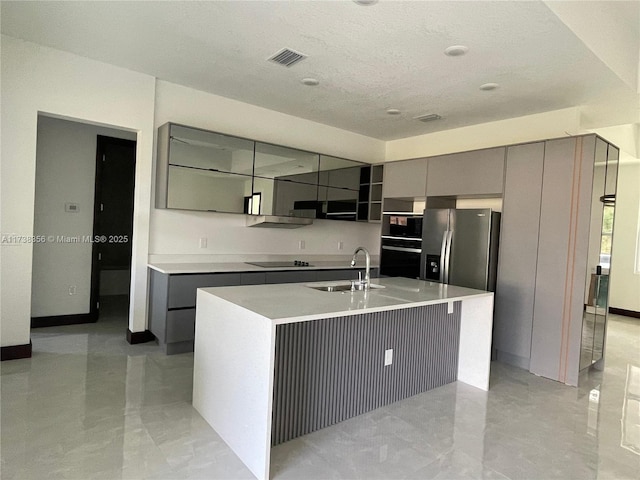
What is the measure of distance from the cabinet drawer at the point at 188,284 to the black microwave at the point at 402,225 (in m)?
2.42

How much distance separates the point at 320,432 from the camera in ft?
8.06

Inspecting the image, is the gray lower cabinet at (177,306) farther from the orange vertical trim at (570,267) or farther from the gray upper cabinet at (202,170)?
the orange vertical trim at (570,267)

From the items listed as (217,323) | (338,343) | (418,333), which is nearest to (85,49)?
(217,323)

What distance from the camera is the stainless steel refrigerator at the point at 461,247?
3992 mm

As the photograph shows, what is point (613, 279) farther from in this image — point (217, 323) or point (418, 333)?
point (217, 323)

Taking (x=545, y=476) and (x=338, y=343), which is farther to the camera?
(x=338, y=343)

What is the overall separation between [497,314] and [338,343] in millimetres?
2258

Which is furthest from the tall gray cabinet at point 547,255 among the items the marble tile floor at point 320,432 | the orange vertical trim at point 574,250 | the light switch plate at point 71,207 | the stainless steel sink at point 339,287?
the light switch plate at point 71,207

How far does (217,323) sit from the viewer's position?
237cm

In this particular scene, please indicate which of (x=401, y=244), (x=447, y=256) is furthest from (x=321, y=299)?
(x=401, y=244)

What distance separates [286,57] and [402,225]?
274 cm

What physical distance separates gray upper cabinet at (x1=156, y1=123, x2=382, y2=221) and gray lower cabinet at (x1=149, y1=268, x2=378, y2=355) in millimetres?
760

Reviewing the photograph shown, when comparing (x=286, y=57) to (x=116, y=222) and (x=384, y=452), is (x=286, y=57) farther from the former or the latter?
(x=116, y=222)

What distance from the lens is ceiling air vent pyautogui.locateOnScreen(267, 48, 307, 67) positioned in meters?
3.11
